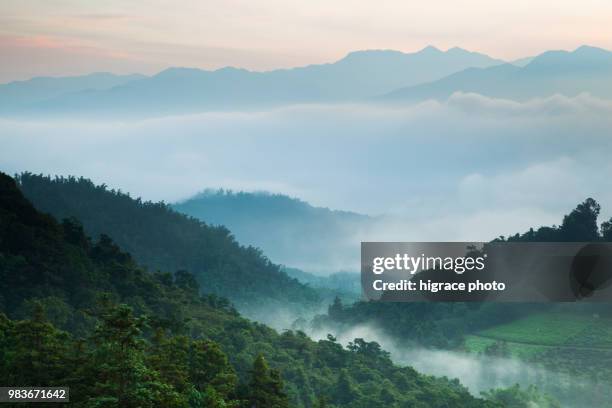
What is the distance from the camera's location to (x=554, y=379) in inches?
3100

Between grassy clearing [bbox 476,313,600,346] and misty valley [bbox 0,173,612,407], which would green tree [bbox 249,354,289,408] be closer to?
misty valley [bbox 0,173,612,407]

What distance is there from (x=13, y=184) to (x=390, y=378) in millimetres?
23923

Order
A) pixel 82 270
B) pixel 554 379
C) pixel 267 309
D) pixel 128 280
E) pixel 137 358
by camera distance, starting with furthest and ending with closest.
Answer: pixel 267 309 < pixel 554 379 < pixel 128 280 < pixel 82 270 < pixel 137 358

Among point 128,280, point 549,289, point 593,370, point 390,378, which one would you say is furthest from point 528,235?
point 128,280

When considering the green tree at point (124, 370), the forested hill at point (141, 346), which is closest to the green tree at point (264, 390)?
the forested hill at point (141, 346)

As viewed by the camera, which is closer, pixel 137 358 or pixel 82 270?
pixel 137 358

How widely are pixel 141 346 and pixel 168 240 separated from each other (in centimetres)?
11291

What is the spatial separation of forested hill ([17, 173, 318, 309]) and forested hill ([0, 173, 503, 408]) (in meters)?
57.0

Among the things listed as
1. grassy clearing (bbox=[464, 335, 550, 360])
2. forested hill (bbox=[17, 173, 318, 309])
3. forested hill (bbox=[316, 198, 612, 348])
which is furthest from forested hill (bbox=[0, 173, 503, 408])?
forested hill (bbox=[17, 173, 318, 309])

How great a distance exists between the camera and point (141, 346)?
22828mm

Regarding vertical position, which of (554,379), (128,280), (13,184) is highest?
(13,184)

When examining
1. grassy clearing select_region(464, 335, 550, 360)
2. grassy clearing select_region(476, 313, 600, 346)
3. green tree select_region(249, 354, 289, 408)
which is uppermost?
grassy clearing select_region(476, 313, 600, 346)

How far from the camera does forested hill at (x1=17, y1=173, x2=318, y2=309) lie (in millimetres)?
126438

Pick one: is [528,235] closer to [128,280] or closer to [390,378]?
[390,378]
